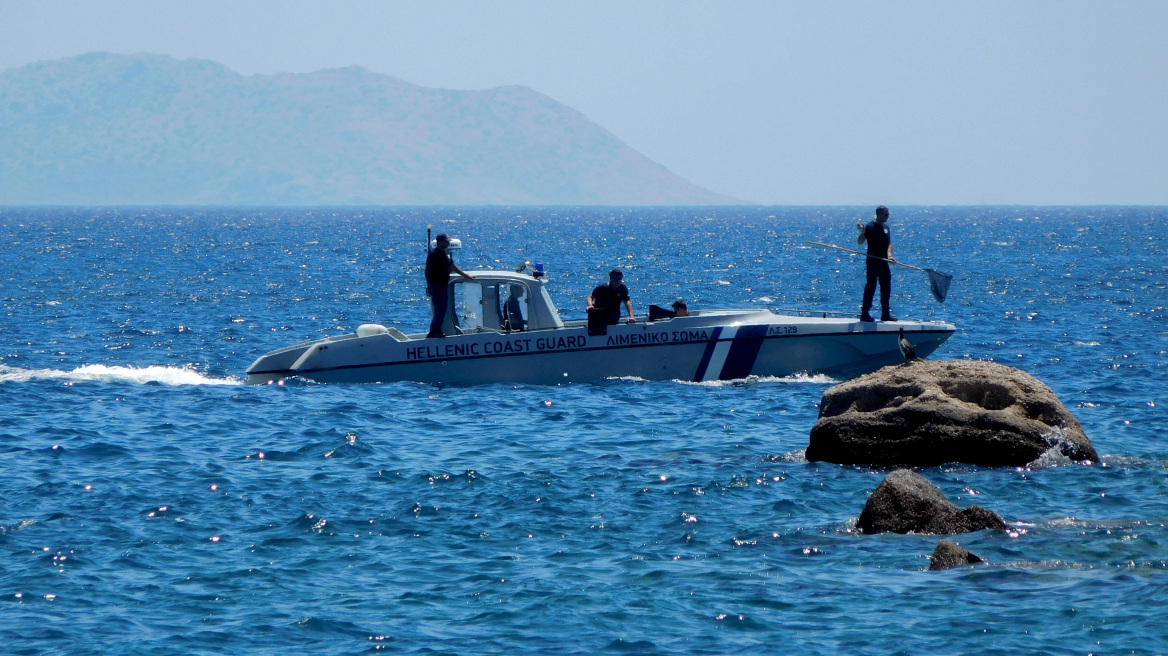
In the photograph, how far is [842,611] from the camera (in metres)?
10.2

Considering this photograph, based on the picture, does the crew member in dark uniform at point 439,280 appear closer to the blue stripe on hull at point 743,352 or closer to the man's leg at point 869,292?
the blue stripe on hull at point 743,352

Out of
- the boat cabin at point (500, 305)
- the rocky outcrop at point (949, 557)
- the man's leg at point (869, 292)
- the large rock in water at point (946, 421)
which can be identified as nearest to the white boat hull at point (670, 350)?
the man's leg at point (869, 292)

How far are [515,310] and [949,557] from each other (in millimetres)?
11498

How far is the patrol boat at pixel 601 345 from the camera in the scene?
70.1ft

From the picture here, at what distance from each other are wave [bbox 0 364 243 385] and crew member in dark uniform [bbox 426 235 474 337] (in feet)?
12.4

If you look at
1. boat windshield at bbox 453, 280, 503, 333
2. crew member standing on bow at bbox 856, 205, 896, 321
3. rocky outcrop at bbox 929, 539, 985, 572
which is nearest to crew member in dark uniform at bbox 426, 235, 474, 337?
boat windshield at bbox 453, 280, 503, 333

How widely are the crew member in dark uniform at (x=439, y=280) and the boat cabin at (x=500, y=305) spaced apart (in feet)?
0.56

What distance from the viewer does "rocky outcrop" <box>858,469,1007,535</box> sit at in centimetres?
1224

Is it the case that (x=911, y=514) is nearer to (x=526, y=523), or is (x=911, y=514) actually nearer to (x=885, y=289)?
(x=526, y=523)

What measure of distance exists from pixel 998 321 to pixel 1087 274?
2306 cm

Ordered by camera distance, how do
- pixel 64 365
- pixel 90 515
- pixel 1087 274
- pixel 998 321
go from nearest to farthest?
pixel 90 515 < pixel 64 365 < pixel 998 321 < pixel 1087 274

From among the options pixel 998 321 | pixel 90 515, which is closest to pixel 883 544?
pixel 90 515

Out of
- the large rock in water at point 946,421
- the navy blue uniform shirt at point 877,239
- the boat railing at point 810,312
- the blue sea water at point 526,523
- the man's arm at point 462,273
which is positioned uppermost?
the navy blue uniform shirt at point 877,239

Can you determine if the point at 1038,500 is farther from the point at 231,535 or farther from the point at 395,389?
the point at 395,389
